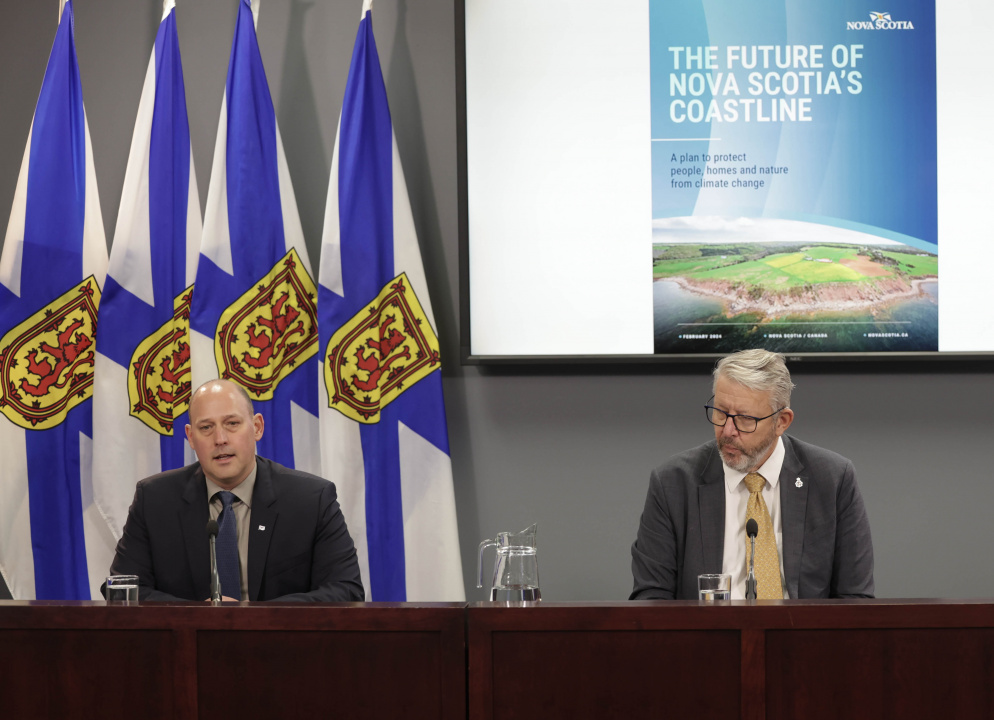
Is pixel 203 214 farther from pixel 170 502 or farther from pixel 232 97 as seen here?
pixel 170 502

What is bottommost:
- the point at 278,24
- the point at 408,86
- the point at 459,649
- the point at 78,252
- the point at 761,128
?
the point at 459,649

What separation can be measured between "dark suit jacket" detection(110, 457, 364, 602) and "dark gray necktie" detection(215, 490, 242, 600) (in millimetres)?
33

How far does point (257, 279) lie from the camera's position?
3246 millimetres

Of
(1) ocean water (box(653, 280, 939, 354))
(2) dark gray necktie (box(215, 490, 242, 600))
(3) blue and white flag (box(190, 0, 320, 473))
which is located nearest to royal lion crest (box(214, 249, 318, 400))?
(3) blue and white flag (box(190, 0, 320, 473))

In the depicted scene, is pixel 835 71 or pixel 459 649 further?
pixel 835 71

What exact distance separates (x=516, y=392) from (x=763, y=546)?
3.93ft

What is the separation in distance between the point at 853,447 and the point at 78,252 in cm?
269

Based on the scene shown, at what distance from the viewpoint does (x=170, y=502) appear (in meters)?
2.61

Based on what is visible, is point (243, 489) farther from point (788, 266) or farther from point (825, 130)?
point (825, 130)

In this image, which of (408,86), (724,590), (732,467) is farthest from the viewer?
(408,86)

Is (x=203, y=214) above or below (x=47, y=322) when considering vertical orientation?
above

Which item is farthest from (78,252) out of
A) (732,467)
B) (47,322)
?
(732,467)

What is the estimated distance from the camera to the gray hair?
2426 mm

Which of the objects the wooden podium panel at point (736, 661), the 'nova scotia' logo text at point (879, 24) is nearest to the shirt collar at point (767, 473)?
the wooden podium panel at point (736, 661)
